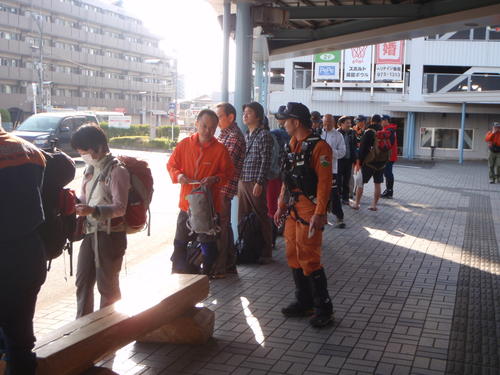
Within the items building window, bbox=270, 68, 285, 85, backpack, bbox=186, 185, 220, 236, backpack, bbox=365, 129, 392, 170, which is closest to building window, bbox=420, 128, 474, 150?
building window, bbox=270, 68, 285, 85

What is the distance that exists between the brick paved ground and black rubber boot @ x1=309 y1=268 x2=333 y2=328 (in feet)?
0.29

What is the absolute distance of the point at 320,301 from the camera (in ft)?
17.4

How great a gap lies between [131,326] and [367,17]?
22.5 feet

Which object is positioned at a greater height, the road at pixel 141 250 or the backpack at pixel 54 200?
the backpack at pixel 54 200

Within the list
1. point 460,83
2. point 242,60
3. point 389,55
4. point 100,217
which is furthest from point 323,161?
point 389,55

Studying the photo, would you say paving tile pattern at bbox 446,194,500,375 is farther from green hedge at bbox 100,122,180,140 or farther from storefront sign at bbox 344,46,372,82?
green hedge at bbox 100,122,180,140

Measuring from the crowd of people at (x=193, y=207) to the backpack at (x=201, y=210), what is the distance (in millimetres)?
24

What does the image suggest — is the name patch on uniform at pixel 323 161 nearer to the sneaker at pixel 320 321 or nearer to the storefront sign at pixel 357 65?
the sneaker at pixel 320 321

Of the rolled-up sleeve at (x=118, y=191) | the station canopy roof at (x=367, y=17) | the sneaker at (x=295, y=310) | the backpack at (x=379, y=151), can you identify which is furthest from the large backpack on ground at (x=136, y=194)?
the backpack at (x=379, y=151)

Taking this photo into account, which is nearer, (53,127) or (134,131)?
(53,127)

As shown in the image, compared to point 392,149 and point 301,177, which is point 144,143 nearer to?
point 392,149

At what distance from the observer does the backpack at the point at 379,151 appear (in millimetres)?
12273

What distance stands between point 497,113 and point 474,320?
29.1 metres

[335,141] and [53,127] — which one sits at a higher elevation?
[335,141]
